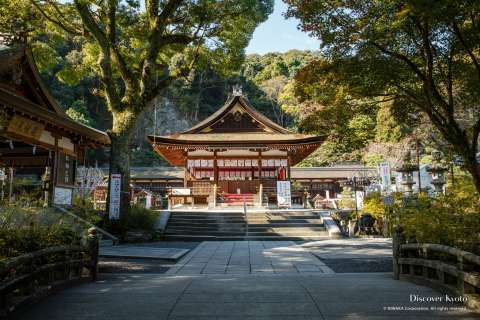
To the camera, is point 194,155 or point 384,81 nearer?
point 384,81

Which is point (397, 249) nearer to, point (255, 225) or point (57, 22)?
point (255, 225)

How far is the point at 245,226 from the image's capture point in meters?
15.3

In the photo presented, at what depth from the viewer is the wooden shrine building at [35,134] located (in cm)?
1218

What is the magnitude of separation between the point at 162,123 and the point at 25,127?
41960mm

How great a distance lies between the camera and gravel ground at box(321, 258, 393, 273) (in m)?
7.77

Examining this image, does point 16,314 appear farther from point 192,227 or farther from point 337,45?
point 192,227

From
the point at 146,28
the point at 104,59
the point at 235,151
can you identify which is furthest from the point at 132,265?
the point at 235,151

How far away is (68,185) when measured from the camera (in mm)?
16062

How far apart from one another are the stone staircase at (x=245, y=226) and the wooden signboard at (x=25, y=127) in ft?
19.6

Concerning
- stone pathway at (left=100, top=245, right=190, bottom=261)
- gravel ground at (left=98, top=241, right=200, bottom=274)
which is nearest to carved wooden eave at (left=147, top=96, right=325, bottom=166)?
stone pathway at (left=100, top=245, right=190, bottom=261)

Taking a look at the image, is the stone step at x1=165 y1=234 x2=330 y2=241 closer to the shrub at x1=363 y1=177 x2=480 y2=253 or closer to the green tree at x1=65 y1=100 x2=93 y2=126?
the shrub at x1=363 y1=177 x2=480 y2=253

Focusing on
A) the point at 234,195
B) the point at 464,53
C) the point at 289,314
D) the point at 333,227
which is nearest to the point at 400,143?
the point at 234,195

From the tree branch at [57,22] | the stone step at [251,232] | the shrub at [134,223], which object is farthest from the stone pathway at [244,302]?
the tree branch at [57,22]

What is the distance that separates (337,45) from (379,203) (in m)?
9.79
